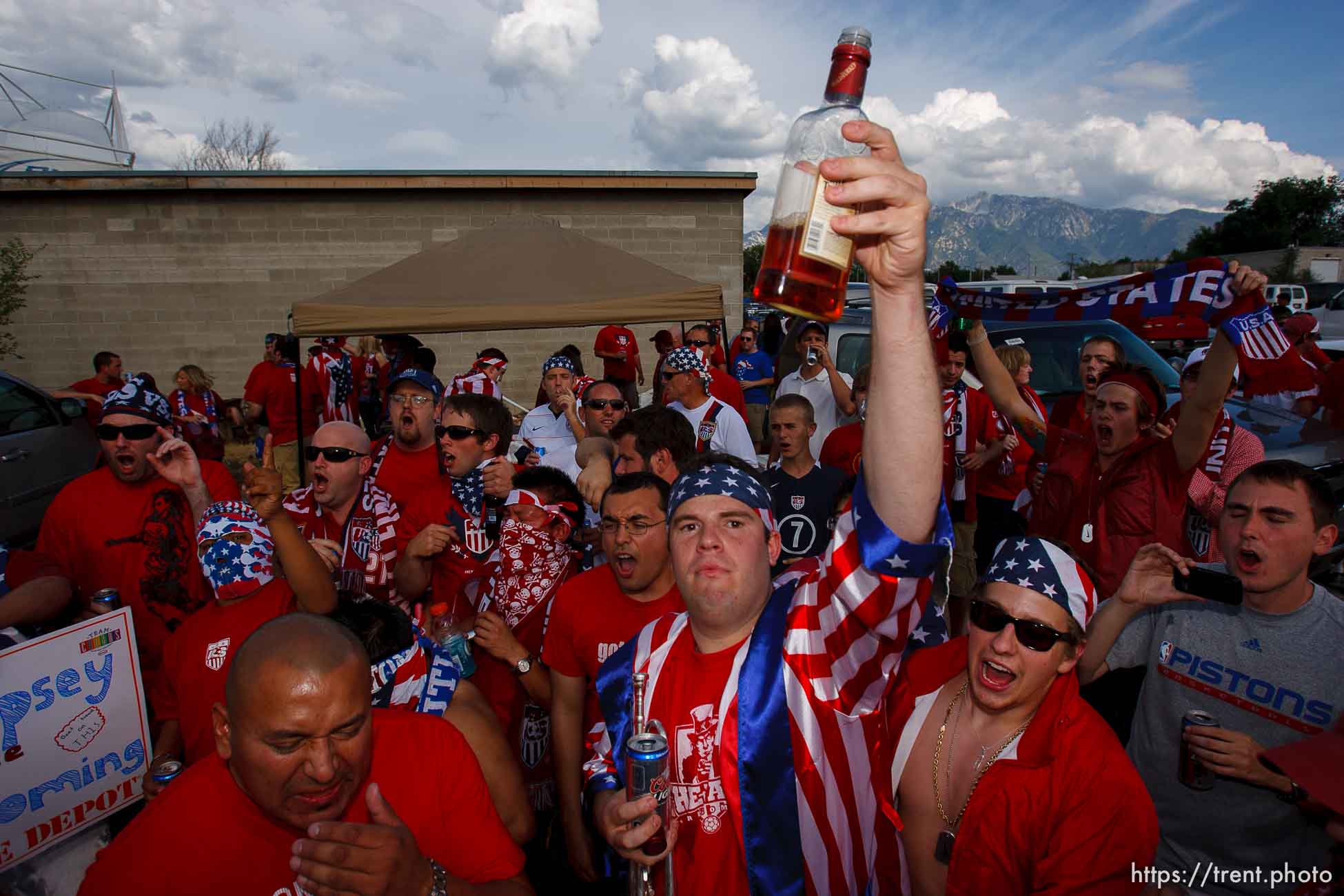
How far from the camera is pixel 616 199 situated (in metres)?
15.2

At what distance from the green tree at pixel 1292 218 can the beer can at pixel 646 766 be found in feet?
207

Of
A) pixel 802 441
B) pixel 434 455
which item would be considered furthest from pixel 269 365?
pixel 802 441

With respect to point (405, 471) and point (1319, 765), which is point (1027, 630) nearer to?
point (1319, 765)

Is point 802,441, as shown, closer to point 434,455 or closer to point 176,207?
point 434,455

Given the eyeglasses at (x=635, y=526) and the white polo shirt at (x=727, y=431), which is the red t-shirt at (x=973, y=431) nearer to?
the white polo shirt at (x=727, y=431)

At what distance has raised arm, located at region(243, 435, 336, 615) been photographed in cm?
286

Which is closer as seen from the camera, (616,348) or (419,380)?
(419,380)

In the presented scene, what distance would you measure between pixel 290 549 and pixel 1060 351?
7.06m

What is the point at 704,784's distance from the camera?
6.19 ft

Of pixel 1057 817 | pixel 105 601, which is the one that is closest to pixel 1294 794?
pixel 1057 817

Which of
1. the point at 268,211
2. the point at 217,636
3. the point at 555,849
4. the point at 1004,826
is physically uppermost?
the point at 268,211

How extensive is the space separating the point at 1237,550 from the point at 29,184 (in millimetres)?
18753

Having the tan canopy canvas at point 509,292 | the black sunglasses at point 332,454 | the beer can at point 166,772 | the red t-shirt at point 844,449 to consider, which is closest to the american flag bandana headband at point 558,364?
the tan canopy canvas at point 509,292

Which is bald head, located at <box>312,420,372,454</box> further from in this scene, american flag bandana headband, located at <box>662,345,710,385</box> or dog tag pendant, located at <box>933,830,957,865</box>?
dog tag pendant, located at <box>933,830,957,865</box>
